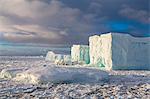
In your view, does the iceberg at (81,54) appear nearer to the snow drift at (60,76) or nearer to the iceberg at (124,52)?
the iceberg at (124,52)

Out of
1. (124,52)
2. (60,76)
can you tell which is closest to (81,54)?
(124,52)

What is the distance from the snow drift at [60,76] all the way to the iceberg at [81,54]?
16.4 m

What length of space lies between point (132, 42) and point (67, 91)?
13109 millimetres

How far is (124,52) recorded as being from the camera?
19406 mm

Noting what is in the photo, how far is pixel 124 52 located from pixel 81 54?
384 inches

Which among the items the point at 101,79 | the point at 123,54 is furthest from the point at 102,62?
the point at 101,79

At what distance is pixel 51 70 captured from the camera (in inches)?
407

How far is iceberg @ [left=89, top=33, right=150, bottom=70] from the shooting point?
63.0ft

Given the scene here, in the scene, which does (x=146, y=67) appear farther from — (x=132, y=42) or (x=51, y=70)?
(x=51, y=70)

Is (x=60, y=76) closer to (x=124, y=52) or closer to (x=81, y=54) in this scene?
(x=124, y=52)

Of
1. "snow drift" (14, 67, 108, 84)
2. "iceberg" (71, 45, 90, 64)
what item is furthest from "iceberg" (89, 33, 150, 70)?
"snow drift" (14, 67, 108, 84)

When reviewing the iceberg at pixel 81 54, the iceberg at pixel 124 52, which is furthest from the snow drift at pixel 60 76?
the iceberg at pixel 81 54

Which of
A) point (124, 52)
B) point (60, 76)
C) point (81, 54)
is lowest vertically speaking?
point (60, 76)

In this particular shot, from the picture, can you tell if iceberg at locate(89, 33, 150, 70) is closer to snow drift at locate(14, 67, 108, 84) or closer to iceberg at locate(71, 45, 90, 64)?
iceberg at locate(71, 45, 90, 64)
